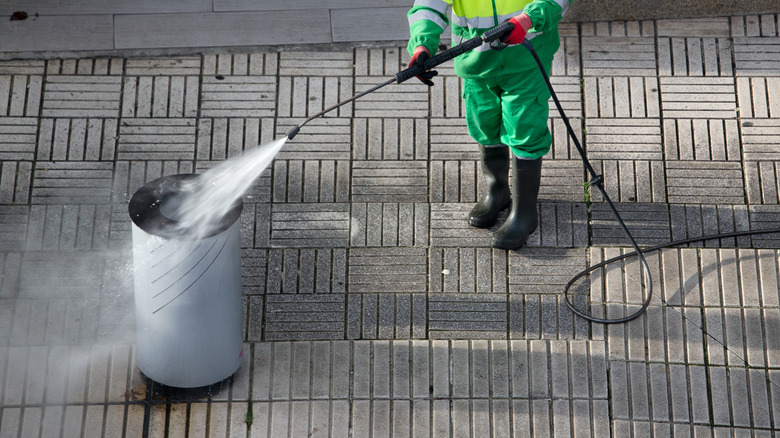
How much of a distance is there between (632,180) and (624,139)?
290 mm

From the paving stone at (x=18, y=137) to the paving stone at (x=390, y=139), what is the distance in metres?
1.94

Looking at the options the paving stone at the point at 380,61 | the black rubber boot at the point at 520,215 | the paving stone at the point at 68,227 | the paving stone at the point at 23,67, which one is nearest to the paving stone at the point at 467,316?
the black rubber boot at the point at 520,215

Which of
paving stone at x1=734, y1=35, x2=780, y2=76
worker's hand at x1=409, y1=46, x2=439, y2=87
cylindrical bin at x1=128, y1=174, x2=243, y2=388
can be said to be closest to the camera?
cylindrical bin at x1=128, y1=174, x2=243, y2=388

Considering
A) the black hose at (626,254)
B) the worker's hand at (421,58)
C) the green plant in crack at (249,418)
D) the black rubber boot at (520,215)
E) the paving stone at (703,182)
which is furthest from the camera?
the paving stone at (703,182)

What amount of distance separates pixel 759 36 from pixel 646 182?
143 cm

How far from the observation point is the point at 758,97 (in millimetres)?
4984

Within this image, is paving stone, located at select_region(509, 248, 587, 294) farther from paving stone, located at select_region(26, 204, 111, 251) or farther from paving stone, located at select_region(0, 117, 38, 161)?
paving stone, located at select_region(0, 117, 38, 161)

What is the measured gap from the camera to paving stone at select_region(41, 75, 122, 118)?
4996 mm

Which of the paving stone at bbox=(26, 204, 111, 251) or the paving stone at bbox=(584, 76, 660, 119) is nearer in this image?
the paving stone at bbox=(26, 204, 111, 251)

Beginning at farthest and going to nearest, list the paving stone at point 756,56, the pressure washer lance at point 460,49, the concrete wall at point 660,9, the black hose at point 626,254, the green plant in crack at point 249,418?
the concrete wall at point 660,9 → the paving stone at point 756,56 → the black hose at point 626,254 → the green plant in crack at point 249,418 → the pressure washer lance at point 460,49

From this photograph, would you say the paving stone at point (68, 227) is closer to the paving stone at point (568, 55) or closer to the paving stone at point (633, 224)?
the paving stone at point (633, 224)

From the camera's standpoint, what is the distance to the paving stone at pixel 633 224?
450cm

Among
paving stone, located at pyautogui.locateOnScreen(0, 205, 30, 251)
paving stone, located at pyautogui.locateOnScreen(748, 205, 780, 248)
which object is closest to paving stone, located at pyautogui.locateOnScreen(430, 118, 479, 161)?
paving stone, located at pyautogui.locateOnScreen(748, 205, 780, 248)

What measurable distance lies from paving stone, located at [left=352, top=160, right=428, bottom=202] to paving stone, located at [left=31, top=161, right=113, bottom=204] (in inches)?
57.2
